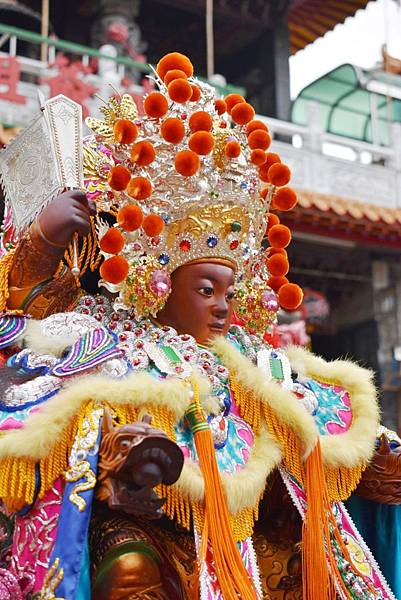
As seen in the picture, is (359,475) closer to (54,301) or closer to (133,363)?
(133,363)

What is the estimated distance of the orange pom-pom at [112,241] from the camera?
2631 millimetres

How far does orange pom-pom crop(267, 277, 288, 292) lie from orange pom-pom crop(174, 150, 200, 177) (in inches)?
21.3

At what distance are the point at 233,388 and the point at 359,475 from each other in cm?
46

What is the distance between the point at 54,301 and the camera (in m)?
2.78

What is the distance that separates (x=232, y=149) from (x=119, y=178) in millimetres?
368

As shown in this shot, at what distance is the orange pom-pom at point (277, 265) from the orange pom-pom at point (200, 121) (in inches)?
20.9

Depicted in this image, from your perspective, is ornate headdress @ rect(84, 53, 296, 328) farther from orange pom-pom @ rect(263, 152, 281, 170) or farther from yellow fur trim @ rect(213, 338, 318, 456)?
yellow fur trim @ rect(213, 338, 318, 456)

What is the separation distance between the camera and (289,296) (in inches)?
117

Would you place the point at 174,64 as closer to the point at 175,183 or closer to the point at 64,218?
the point at 175,183

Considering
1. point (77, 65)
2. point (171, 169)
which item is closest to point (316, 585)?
point (171, 169)

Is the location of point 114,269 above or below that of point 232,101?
below

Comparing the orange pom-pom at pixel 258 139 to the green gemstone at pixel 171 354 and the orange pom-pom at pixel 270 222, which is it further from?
the green gemstone at pixel 171 354

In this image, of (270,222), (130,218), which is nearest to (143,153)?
(130,218)

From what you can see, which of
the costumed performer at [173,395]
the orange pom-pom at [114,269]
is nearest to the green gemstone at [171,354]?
the costumed performer at [173,395]
